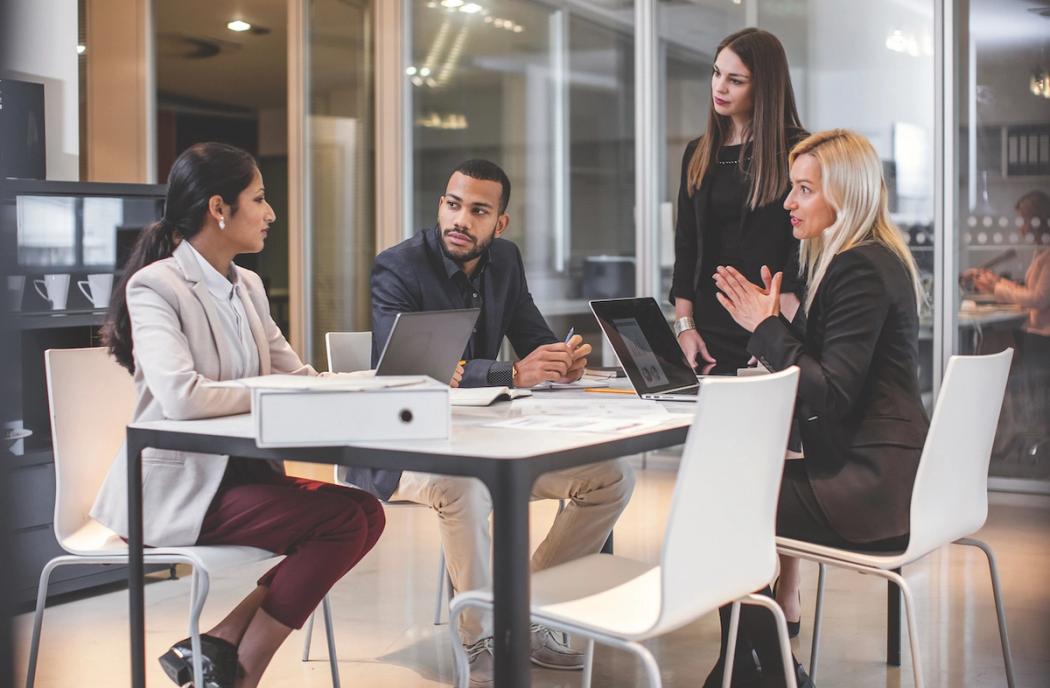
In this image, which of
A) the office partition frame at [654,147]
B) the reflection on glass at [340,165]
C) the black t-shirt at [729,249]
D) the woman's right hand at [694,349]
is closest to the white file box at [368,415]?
the woman's right hand at [694,349]

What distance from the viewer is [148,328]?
7.09 feet

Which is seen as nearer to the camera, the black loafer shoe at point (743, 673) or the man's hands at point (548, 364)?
the black loafer shoe at point (743, 673)

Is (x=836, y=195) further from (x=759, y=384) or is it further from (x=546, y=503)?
(x=546, y=503)

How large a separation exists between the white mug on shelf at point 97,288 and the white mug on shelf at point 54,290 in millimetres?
69

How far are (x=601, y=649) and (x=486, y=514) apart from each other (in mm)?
721

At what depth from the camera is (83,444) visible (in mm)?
2465

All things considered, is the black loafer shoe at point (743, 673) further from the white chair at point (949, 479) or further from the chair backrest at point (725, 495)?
the chair backrest at point (725, 495)

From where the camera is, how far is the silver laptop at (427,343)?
6.77 ft

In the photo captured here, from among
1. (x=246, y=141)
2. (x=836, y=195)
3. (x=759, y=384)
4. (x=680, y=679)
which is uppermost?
(x=246, y=141)

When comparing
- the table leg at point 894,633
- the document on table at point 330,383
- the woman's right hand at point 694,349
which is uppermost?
the woman's right hand at point 694,349

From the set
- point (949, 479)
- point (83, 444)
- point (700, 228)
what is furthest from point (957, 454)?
point (83, 444)

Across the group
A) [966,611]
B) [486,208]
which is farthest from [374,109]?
[966,611]

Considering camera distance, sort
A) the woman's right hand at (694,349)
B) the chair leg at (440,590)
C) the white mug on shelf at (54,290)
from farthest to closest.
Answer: the white mug on shelf at (54,290), the chair leg at (440,590), the woman's right hand at (694,349)

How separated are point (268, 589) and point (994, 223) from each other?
410 centimetres
